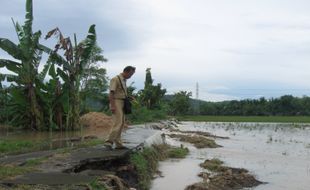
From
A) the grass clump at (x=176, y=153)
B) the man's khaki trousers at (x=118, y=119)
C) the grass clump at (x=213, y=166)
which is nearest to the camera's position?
the man's khaki trousers at (x=118, y=119)

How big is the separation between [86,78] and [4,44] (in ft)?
60.1

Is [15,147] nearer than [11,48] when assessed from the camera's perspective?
Yes

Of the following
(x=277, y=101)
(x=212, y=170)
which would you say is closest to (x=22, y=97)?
(x=212, y=170)

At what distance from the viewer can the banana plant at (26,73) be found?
712 inches

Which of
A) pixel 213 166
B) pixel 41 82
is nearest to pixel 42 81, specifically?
pixel 41 82

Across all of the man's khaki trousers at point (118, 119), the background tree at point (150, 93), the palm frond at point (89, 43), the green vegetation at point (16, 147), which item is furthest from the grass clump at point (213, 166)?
the background tree at point (150, 93)

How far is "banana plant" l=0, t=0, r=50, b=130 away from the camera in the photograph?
18.1 metres

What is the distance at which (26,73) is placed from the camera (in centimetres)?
1866

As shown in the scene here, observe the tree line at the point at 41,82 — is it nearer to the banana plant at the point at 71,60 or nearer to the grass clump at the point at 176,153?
the banana plant at the point at 71,60

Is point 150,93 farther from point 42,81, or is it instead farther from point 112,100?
point 112,100

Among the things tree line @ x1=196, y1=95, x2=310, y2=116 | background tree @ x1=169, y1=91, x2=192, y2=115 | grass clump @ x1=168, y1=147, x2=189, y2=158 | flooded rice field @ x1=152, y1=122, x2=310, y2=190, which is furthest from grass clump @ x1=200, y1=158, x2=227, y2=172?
tree line @ x1=196, y1=95, x2=310, y2=116

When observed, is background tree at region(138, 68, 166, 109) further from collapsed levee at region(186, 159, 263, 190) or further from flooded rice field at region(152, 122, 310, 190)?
collapsed levee at region(186, 159, 263, 190)

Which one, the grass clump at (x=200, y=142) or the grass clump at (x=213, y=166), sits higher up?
the grass clump at (x=200, y=142)

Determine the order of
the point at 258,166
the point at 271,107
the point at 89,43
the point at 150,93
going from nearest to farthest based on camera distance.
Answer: the point at 258,166, the point at 89,43, the point at 150,93, the point at 271,107
